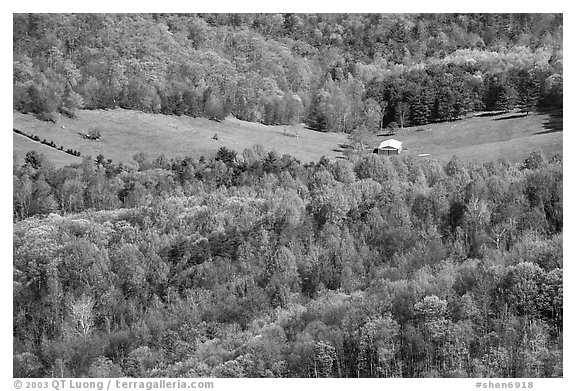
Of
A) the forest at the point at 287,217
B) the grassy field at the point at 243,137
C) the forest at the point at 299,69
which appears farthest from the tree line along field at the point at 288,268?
the forest at the point at 299,69

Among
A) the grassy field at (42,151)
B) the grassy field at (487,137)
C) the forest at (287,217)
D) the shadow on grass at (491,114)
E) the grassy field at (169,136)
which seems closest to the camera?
the forest at (287,217)

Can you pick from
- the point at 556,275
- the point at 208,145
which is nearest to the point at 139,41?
the point at 208,145

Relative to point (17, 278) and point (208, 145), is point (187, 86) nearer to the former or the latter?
point (208, 145)

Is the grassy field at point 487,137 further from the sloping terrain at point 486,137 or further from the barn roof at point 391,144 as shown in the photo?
the barn roof at point 391,144

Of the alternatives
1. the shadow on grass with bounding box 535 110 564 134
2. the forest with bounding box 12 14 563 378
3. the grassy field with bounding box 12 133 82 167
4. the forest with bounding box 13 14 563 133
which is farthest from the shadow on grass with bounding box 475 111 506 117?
the grassy field with bounding box 12 133 82 167

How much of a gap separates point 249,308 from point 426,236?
1413 cm

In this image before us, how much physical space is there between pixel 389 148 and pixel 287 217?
2246 cm

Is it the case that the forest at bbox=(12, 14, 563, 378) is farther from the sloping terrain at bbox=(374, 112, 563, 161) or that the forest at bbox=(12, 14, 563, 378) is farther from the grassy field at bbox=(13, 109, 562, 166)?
the sloping terrain at bbox=(374, 112, 563, 161)

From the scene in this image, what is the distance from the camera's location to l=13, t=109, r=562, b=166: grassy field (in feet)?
249

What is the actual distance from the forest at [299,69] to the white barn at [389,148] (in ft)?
16.0

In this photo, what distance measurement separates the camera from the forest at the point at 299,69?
78.6m

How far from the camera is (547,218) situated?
55156 millimetres

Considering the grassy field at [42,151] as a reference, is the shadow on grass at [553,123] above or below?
above

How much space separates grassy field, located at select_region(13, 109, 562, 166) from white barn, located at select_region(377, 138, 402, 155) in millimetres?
910
